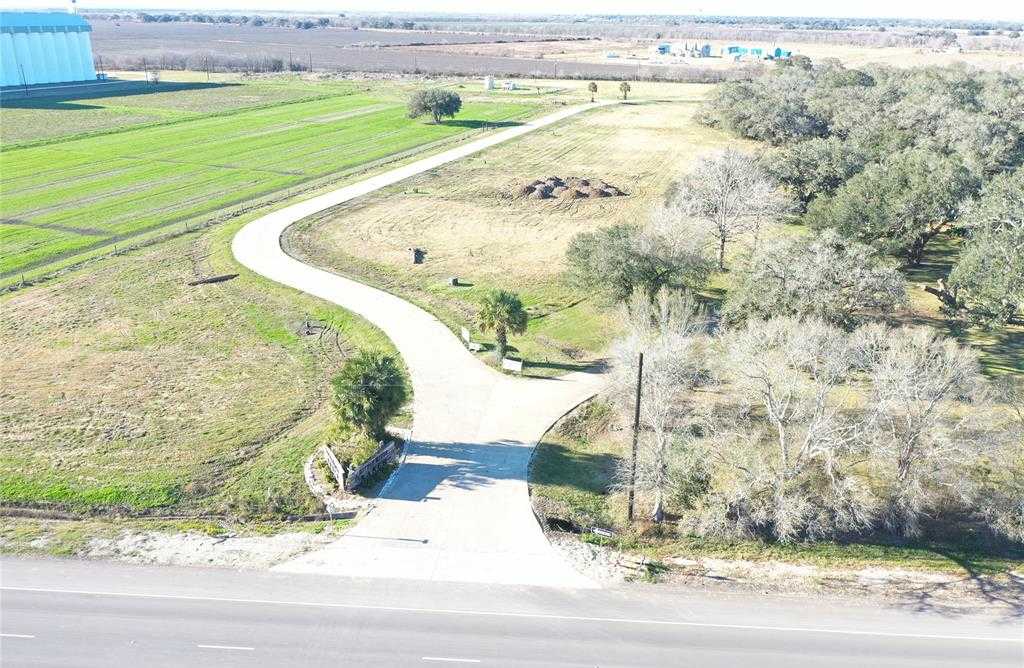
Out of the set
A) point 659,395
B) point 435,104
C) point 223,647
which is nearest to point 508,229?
point 659,395

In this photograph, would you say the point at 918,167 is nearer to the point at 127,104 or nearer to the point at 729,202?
the point at 729,202

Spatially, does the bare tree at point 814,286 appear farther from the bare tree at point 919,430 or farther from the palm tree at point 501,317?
the palm tree at point 501,317

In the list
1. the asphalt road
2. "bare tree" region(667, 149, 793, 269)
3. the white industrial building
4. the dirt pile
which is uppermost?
the white industrial building

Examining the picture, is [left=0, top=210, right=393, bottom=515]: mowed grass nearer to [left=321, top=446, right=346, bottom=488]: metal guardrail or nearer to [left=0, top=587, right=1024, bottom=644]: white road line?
[left=321, top=446, right=346, bottom=488]: metal guardrail

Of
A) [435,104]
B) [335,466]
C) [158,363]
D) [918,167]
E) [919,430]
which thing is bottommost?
[335,466]

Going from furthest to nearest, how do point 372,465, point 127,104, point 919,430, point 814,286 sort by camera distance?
point 127,104, point 814,286, point 372,465, point 919,430

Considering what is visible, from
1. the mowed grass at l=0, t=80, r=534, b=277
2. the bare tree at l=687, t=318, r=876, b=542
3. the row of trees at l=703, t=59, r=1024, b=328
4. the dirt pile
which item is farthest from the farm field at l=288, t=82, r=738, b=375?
the mowed grass at l=0, t=80, r=534, b=277

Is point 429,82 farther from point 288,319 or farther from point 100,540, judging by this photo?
point 100,540
